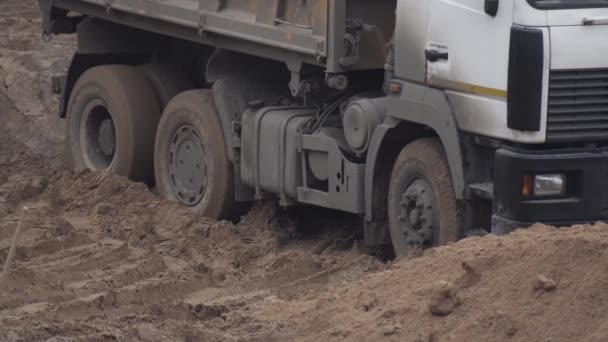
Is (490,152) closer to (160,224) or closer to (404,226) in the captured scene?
(404,226)

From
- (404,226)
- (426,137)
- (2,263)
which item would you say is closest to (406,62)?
(426,137)

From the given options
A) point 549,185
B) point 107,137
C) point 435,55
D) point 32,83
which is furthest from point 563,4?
point 32,83

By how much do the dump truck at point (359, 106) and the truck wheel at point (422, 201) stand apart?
11 mm

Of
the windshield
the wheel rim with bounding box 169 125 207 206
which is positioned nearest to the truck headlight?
the windshield

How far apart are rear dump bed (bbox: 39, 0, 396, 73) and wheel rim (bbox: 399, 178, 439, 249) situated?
1.02 m

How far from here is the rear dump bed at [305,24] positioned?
31.7 feet

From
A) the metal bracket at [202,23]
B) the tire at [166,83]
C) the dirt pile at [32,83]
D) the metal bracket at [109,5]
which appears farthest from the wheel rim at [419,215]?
the dirt pile at [32,83]

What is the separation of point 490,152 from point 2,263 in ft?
11.3

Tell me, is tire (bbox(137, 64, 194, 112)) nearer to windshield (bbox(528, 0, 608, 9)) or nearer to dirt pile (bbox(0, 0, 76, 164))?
dirt pile (bbox(0, 0, 76, 164))

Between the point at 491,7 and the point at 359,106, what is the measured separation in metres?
1.51

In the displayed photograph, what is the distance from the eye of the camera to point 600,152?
8.41 metres

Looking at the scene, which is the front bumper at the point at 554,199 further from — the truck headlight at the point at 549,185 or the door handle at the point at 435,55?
the door handle at the point at 435,55

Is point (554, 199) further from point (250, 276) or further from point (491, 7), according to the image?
point (250, 276)

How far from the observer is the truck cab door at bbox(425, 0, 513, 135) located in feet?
27.8
